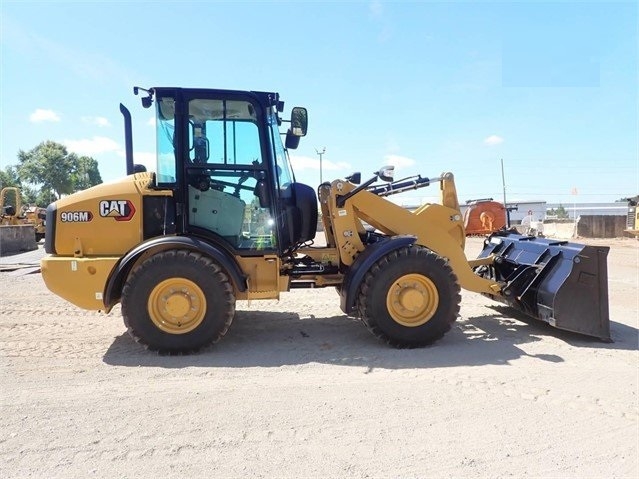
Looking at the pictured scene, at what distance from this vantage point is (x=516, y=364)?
13.7 ft

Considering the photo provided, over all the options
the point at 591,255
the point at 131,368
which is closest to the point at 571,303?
the point at 591,255

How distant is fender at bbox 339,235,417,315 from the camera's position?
471 cm

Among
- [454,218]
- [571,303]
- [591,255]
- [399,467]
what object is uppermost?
[454,218]

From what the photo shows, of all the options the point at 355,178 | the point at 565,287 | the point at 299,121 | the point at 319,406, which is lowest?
the point at 319,406

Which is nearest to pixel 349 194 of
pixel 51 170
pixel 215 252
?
pixel 215 252

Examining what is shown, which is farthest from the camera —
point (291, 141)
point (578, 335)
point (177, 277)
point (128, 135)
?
point (578, 335)

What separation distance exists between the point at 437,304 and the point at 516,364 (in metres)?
0.95

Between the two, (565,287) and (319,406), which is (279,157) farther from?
(565,287)

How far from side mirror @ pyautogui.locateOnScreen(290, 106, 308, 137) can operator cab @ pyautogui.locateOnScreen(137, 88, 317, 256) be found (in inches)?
0.4

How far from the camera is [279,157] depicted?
505cm

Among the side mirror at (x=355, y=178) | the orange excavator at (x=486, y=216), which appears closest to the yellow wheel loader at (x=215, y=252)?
the side mirror at (x=355, y=178)

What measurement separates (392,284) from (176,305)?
216 centimetres

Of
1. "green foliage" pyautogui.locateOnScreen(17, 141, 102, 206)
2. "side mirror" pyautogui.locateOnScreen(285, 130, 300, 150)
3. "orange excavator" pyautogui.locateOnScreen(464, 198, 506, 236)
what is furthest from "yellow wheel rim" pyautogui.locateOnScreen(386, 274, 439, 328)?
"green foliage" pyautogui.locateOnScreen(17, 141, 102, 206)

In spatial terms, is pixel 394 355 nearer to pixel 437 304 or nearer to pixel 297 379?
pixel 437 304
